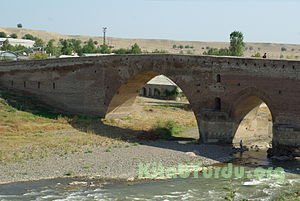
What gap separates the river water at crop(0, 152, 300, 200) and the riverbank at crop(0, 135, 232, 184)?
113 centimetres

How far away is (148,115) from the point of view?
3894cm

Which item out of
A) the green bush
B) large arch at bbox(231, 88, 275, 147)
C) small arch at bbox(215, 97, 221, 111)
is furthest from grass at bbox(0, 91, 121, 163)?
large arch at bbox(231, 88, 275, 147)

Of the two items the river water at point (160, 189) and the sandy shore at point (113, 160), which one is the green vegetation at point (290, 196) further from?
the sandy shore at point (113, 160)

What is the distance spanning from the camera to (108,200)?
19.7 m

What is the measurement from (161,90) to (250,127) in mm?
17512

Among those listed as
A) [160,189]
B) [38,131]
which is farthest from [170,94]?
[160,189]

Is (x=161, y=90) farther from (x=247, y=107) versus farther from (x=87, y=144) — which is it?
(x=87, y=144)

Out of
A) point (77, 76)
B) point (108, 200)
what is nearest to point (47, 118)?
point (77, 76)

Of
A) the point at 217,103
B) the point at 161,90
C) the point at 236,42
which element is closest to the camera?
the point at 217,103

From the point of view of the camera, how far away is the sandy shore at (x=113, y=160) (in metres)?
23.3

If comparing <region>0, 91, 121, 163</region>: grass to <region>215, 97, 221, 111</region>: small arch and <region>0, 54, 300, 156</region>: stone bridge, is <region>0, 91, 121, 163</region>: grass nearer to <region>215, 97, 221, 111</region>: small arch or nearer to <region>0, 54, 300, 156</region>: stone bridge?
<region>0, 54, 300, 156</region>: stone bridge

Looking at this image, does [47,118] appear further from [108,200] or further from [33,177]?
[108,200]

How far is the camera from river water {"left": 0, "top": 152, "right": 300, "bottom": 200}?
2020 cm

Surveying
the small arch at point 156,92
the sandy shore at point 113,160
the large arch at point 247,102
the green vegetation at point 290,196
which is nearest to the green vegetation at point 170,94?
the small arch at point 156,92
